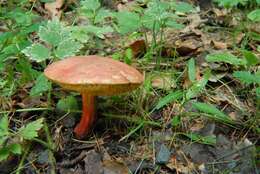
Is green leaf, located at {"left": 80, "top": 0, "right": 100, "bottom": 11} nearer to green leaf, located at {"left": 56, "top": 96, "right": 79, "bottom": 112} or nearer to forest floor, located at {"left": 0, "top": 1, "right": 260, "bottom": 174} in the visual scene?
forest floor, located at {"left": 0, "top": 1, "right": 260, "bottom": 174}

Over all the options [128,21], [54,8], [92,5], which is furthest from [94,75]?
[54,8]

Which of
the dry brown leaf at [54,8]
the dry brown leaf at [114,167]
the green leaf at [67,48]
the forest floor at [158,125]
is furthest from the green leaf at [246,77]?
the dry brown leaf at [54,8]

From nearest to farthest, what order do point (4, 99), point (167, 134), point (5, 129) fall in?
point (5, 129) → point (167, 134) → point (4, 99)

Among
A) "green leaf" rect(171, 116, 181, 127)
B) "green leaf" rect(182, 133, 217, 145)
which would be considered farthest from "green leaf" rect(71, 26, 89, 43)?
"green leaf" rect(182, 133, 217, 145)

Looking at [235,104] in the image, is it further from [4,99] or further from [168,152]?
[4,99]

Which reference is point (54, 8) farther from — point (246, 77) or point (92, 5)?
point (246, 77)

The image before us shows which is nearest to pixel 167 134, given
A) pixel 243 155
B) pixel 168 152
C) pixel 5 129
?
pixel 168 152

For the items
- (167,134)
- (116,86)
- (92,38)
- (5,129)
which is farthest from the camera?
(92,38)
